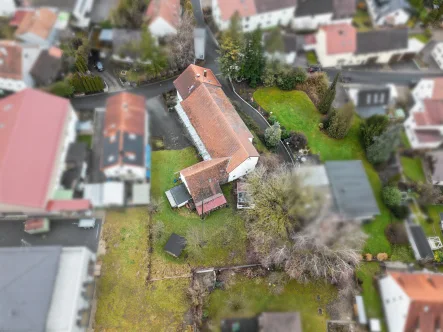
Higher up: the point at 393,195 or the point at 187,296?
the point at 393,195

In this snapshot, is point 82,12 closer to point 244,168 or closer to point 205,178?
point 205,178

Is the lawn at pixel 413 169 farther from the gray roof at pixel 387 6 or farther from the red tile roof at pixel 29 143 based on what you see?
the red tile roof at pixel 29 143

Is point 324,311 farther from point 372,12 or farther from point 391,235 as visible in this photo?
point 372,12

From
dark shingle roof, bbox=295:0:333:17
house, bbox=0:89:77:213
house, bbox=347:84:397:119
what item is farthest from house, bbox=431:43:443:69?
house, bbox=0:89:77:213

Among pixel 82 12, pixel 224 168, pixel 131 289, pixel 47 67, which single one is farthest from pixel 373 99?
pixel 47 67

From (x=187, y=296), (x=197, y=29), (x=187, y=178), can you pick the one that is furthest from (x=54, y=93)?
(x=187, y=296)

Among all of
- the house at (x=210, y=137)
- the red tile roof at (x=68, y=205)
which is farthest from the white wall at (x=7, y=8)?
the red tile roof at (x=68, y=205)
